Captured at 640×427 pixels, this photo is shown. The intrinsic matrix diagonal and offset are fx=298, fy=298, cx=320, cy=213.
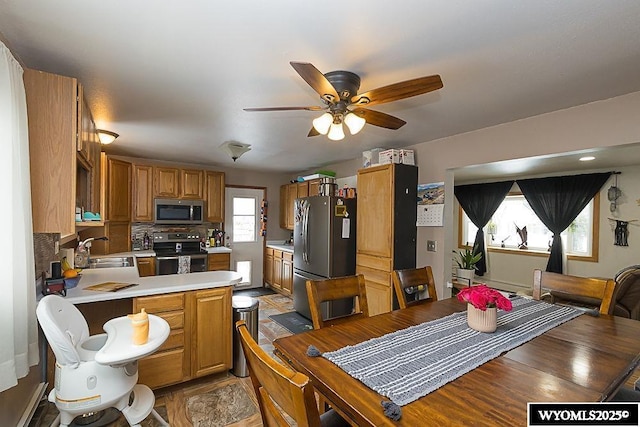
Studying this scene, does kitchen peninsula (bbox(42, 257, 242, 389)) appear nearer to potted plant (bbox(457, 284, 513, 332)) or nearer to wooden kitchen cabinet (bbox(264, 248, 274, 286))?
potted plant (bbox(457, 284, 513, 332))

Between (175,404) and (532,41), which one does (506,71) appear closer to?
(532,41)

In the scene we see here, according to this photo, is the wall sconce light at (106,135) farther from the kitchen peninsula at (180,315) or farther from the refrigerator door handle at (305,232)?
the refrigerator door handle at (305,232)

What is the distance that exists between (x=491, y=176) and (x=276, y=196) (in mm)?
4120

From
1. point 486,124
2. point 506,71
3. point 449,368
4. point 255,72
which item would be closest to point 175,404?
point 449,368

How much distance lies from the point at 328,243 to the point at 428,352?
2.50 metres

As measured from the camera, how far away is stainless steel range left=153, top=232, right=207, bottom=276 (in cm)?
438

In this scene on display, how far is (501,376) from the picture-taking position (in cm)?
107

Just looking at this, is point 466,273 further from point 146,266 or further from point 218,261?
point 146,266

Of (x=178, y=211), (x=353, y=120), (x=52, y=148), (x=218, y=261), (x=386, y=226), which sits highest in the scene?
(x=353, y=120)

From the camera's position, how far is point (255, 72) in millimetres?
1815

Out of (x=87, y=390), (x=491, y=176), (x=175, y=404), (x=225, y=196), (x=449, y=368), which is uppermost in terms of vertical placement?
(x=491, y=176)

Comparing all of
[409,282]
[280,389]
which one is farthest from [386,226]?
[280,389]

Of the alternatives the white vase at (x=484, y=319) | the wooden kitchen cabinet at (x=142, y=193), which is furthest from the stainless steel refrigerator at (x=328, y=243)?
the wooden kitchen cabinet at (x=142, y=193)

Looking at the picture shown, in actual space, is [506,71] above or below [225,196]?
above
